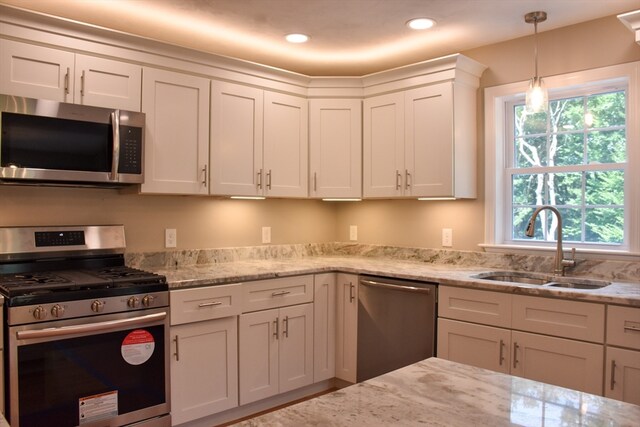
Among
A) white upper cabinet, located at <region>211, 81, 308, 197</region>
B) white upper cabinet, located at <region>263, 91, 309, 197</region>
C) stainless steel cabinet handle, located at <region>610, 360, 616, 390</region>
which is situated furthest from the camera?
white upper cabinet, located at <region>263, 91, 309, 197</region>

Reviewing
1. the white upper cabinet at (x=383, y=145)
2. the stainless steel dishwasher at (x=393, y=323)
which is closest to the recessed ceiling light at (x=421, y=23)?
the white upper cabinet at (x=383, y=145)

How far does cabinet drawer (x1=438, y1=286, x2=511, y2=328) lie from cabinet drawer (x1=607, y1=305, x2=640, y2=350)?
46cm

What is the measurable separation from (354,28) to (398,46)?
1.57 feet

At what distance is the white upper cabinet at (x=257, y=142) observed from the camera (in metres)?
3.10

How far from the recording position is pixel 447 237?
348cm

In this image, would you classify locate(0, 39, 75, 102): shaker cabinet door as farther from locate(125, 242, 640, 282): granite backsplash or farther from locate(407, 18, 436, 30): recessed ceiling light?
locate(407, 18, 436, 30): recessed ceiling light

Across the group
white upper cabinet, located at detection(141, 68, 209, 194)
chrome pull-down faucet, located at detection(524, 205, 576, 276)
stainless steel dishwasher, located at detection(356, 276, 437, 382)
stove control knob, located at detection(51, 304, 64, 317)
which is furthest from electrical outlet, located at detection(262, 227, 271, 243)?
chrome pull-down faucet, located at detection(524, 205, 576, 276)

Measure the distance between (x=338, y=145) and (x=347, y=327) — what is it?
133cm

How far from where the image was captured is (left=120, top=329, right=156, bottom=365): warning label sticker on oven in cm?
234

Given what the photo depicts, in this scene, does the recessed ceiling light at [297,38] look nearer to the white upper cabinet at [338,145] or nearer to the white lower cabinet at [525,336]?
the white upper cabinet at [338,145]

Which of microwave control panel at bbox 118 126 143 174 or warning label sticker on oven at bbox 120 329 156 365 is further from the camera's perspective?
microwave control panel at bbox 118 126 143 174

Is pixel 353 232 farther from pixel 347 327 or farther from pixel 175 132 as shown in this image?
pixel 175 132

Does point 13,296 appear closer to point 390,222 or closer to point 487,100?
point 390,222

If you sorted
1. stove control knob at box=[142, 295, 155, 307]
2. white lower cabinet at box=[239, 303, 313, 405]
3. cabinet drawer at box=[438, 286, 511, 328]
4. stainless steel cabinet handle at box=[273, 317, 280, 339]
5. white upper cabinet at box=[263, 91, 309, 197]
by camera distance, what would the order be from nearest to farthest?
stove control knob at box=[142, 295, 155, 307] < cabinet drawer at box=[438, 286, 511, 328] < white lower cabinet at box=[239, 303, 313, 405] < stainless steel cabinet handle at box=[273, 317, 280, 339] < white upper cabinet at box=[263, 91, 309, 197]
